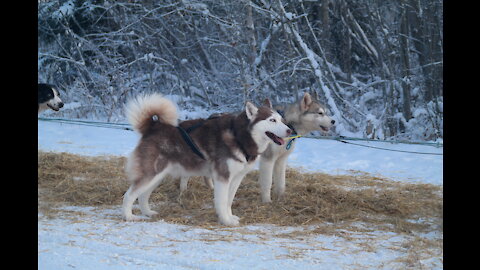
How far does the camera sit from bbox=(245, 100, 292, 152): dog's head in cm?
406

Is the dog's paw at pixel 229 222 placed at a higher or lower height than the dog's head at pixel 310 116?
lower

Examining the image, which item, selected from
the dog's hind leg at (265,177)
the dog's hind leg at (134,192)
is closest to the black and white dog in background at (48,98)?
the dog's hind leg at (134,192)

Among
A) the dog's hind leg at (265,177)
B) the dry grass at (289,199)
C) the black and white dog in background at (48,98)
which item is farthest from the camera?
the black and white dog in background at (48,98)

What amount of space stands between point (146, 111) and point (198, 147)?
22.1 inches

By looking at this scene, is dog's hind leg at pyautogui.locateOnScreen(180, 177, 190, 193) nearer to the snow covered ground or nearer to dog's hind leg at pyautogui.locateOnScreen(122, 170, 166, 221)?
the snow covered ground

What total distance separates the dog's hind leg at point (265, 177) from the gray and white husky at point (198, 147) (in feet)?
2.05

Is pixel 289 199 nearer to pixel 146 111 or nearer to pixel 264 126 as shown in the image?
pixel 264 126

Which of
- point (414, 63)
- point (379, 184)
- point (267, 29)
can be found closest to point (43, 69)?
point (267, 29)

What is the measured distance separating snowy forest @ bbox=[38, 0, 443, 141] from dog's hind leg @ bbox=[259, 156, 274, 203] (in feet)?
17.4

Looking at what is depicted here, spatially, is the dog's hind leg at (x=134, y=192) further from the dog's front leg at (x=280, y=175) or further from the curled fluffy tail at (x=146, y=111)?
the dog's front leg at (x=280, y=175)

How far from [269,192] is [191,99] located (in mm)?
7951

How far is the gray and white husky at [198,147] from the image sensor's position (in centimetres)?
402

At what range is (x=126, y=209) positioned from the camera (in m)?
4.02
